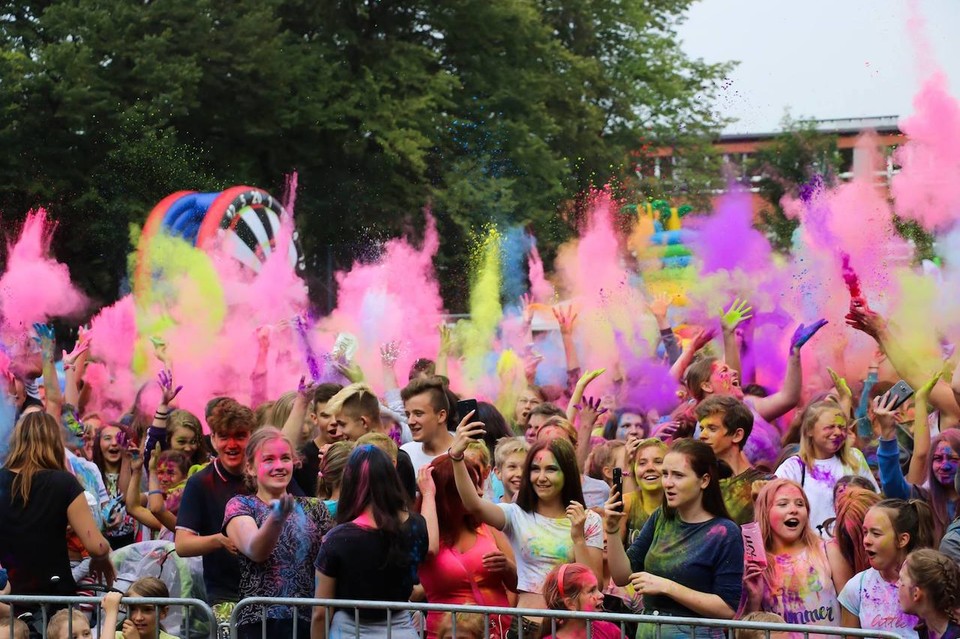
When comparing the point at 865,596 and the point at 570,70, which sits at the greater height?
the point at 570,70

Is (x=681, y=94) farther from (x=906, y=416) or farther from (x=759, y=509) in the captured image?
(x=759, y=509)

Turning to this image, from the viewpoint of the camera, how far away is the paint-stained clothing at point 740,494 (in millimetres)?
6465

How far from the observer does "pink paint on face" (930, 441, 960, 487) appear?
272 inches

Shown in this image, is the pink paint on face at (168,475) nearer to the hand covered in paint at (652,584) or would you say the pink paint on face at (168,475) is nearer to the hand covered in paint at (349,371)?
the hand covered in paint at (349,371)

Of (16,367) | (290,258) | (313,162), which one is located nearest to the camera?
(16,367)

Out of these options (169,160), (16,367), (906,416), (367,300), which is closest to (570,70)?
(169,160)

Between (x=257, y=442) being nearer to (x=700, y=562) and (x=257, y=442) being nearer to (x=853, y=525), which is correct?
(x=700, y=562)

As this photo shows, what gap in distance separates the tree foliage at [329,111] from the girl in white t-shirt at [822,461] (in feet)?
62.5

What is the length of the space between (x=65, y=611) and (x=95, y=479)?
106 inches

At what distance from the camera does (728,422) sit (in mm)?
6801

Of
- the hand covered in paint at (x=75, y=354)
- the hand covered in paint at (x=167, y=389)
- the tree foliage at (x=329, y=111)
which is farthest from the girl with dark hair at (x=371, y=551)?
the tree foliage at (x=329, y=111)

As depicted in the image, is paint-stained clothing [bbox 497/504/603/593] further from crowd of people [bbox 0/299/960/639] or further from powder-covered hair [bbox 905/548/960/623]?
powder-covered hair [bbox 905/548/960/623]

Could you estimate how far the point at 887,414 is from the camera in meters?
6.57

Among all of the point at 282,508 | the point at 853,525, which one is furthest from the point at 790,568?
the point at 282,508
